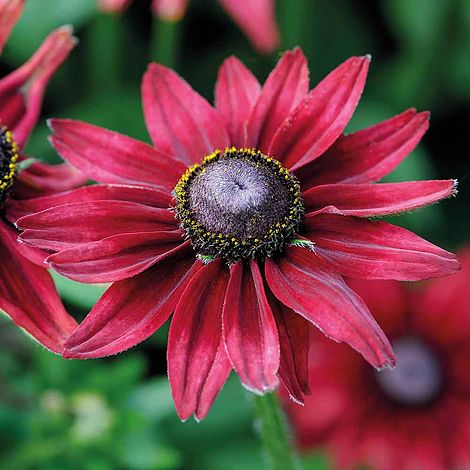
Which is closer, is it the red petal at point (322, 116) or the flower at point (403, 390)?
the red petal at point (322, 116)

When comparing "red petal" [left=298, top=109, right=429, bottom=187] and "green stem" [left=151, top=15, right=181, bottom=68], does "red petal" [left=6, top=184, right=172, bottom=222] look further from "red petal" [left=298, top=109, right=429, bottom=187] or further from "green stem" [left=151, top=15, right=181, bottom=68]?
"green stem" [left=151, top=15, right=181, bottom=68]

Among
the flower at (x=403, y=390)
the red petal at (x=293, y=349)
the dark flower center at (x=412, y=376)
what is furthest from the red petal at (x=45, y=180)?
the dark flower center at (x=412, y=376)

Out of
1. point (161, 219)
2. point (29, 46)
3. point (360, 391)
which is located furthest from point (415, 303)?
point (29, 46)

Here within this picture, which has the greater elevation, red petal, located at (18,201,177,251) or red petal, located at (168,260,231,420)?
red petal, located at (18,201,177,251)

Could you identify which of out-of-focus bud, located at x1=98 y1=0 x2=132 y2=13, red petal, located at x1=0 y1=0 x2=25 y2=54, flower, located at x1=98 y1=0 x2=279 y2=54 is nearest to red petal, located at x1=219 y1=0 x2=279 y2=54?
flower, located at x1=98 y1=0 x2=279 y2=54

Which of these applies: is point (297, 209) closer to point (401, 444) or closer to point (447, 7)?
point (401, 444)

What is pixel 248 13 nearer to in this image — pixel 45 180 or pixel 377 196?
pixel 45 180

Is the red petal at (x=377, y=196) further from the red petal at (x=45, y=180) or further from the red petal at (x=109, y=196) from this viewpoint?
the red petal at (x=45, y=180)
